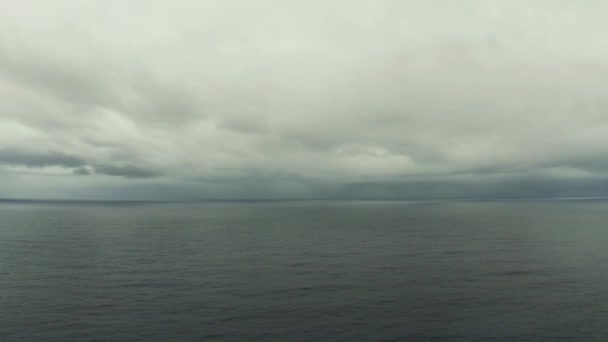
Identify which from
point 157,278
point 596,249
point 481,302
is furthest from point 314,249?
point 596,249

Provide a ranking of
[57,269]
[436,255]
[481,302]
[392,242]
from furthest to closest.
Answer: [392,242]
[436,255]
[57,269]
[481,302]

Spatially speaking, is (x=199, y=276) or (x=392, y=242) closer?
(x=199, y=276)

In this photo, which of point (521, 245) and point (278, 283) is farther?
point (521, 245)

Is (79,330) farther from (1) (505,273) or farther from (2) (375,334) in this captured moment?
(1) (505,273)

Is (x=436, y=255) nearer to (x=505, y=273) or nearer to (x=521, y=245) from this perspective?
(x=505, y=273)

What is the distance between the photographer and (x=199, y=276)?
230ft

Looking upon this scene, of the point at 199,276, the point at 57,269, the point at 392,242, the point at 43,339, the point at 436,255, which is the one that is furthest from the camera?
the point at 392,242

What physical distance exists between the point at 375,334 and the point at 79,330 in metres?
34.7

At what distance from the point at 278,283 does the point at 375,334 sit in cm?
2550

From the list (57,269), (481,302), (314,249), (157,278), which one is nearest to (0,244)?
(57,269)

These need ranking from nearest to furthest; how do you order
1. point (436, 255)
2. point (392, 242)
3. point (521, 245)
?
point (436, 255), point (521, 245), point (392, 242)

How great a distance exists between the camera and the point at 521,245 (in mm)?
110000

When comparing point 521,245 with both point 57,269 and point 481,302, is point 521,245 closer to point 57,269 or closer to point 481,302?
point 481,302

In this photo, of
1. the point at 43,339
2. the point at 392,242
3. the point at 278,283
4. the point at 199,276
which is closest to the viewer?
the point at 43,339
